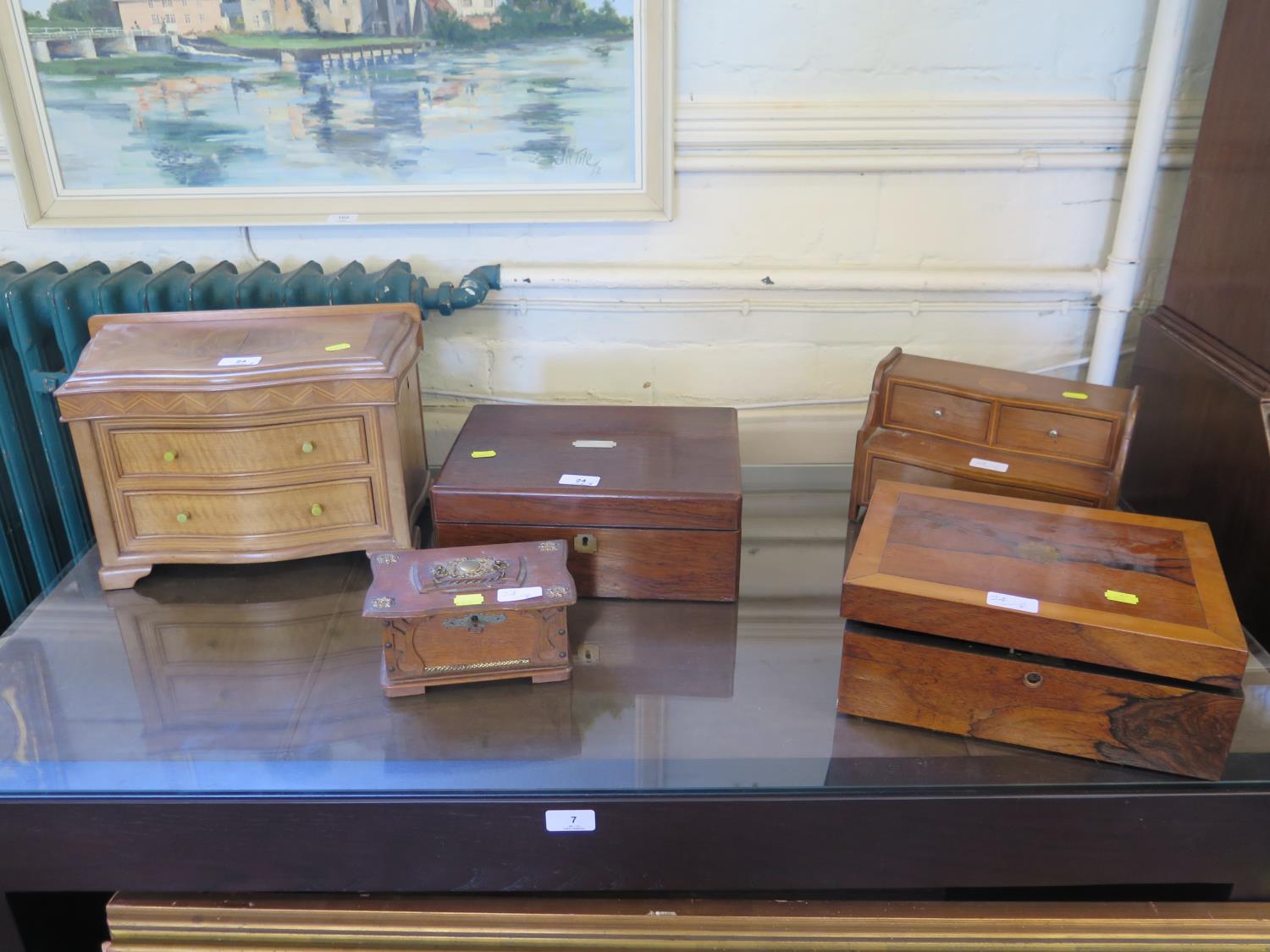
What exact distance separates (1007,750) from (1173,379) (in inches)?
29.0

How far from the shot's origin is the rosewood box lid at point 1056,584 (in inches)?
41.8

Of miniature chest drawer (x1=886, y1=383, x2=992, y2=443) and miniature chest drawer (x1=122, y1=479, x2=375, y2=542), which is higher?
miniature chest drawer (x1=886, y1=383, x2=992, y2=443)

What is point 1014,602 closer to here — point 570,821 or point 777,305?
point 570,821

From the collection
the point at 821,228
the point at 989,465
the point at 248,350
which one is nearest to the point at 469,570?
the point at 248,350

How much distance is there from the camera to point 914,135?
1.64 metres

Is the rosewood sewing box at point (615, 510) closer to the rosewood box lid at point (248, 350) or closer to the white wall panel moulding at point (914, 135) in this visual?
the rosewood box lid at point (248, 350)

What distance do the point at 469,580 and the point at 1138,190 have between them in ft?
4.02

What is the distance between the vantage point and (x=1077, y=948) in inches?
47.3

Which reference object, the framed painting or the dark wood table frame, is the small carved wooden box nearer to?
the dark wood table frame

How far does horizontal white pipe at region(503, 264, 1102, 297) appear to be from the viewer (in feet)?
5.65

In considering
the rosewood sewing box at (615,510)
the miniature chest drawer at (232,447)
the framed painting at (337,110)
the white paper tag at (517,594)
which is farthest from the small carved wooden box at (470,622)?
the framed painting at (337,110)

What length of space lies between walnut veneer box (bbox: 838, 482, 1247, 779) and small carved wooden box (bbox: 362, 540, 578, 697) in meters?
0.36

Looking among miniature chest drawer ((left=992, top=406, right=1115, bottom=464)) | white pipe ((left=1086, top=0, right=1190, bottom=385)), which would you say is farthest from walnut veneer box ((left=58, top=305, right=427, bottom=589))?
white pipe ((left=1086, top=0, right=1190, bottom=385))

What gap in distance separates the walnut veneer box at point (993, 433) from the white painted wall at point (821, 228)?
0.26 meters
